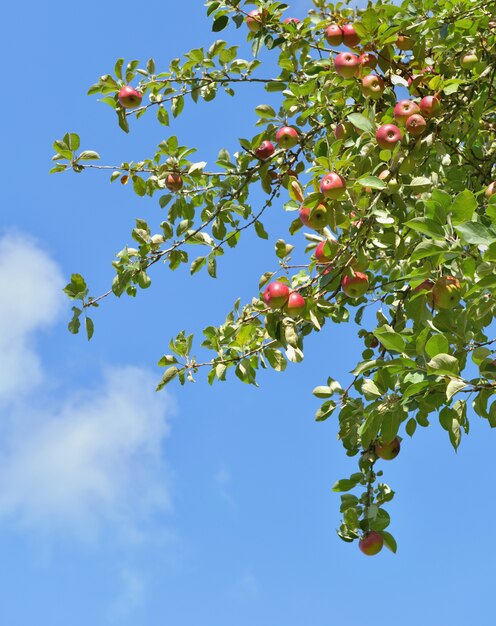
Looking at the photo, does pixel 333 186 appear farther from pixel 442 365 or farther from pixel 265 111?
pixel 265 111

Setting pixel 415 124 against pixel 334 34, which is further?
pixel 334 34

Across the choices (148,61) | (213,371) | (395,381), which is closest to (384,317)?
(213,371)

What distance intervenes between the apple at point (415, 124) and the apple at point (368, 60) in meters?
0.52

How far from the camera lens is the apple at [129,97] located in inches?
171

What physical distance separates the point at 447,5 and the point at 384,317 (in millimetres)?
1541

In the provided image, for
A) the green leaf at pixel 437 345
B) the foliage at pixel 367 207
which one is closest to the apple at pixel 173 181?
the foliage at pixel 367 207

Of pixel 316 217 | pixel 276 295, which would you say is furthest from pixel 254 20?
pixel 276 295

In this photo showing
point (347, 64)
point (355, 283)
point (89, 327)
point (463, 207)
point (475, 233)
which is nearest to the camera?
point (475, 233)

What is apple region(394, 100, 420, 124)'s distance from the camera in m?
3.42

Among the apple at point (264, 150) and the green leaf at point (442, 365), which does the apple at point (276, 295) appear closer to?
the green leaf at point (442, 365)

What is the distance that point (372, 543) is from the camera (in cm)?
351

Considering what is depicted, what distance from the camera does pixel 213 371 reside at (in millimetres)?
3791

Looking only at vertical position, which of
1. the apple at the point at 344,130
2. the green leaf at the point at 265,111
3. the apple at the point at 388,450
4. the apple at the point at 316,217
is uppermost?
the green leaf at the point at 265,111

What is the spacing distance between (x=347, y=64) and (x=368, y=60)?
0.10 metres
